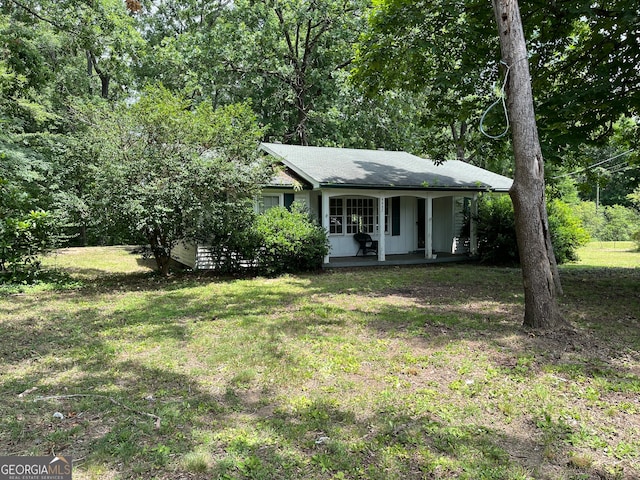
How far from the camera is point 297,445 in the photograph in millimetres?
3008

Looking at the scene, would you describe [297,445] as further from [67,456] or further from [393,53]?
[393,53]

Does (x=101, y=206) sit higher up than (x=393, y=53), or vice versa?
(x=393, y=53)

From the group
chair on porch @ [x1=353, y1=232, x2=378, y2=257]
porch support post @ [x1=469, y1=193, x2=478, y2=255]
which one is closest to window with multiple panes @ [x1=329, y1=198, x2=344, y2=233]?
chair on porch @ [x1=353, y1=232, x2=378, y2=257]

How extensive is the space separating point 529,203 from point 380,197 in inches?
319

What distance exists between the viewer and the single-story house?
13078mm

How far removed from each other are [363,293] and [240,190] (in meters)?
3.89

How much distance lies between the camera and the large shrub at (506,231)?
13.6 m

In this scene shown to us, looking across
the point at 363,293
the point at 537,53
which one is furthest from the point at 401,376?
the point at 537,53

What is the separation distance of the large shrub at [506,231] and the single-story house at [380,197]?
76 centimetres

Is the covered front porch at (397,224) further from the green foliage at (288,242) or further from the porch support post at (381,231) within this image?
the green foliage at (288,242)

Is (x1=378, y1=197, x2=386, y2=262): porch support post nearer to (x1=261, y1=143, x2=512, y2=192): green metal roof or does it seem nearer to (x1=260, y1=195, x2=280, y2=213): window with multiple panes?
(x1=261, y1=143, x2=512, y2=192): green metal roof

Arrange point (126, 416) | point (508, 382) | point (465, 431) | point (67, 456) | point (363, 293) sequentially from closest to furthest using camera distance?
point (67, 456)
point (465, 431)
point (126, 416)
point (508, 382)
point (363, 293)

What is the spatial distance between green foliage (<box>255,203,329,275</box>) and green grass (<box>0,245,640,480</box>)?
317 centimetres

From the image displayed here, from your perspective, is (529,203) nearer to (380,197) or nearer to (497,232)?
(380,197)
